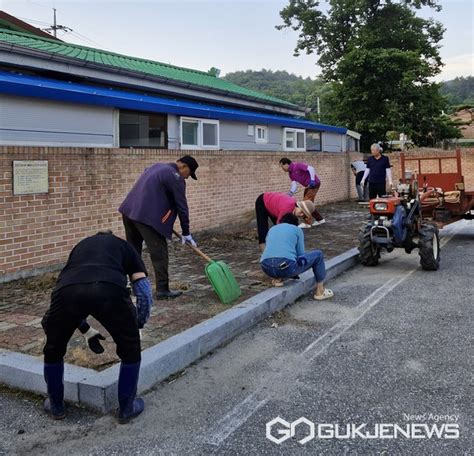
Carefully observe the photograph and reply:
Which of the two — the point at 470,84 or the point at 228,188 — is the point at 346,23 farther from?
the point at 470,84

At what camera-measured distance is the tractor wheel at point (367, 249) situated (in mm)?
8039

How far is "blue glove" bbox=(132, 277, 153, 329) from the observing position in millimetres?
3385

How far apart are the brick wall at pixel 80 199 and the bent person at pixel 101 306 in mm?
3916

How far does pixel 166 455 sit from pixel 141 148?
25.0 feet

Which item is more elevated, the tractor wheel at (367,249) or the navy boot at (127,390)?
the tractor wheel at (367,249)

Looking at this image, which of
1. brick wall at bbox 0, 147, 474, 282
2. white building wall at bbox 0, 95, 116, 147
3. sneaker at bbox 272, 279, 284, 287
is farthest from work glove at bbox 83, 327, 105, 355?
A: white building wall at bbox 0, 95, 116, 147

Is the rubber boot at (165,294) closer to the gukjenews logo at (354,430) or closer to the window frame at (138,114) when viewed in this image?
the gukjenews logo at (354,430)

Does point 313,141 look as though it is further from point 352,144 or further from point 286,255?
point 286,255

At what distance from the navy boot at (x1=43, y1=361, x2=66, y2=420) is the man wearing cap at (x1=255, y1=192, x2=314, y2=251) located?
391 cm

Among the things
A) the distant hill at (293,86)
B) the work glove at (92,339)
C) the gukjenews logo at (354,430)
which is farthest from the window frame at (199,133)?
the distant hill at (293,86)

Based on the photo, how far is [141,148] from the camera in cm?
984

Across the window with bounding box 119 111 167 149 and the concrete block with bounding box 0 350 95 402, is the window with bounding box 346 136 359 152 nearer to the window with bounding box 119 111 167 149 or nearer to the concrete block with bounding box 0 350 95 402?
the window with bounding box 119 111 167 149

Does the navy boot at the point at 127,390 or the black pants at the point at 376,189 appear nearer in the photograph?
the navy boot at the point at 127,390

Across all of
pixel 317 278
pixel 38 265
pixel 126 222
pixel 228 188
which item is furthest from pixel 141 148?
pixel 317 278
